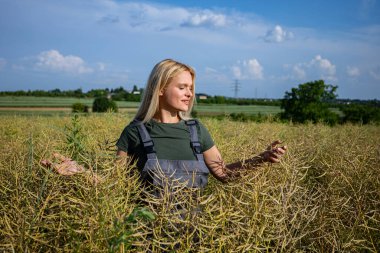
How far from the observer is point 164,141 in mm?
2941

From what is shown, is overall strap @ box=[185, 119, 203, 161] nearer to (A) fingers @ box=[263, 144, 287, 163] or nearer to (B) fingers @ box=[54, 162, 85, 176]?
(A) fingers @ box=[263, 144, 287, 163]

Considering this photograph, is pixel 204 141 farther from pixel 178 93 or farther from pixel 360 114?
pixel 360 114

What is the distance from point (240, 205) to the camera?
1630 mm

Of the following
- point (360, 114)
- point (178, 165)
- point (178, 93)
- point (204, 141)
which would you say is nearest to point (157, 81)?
point (178, 93)

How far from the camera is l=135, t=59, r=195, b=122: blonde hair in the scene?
3.06m

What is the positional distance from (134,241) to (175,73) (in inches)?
74.2

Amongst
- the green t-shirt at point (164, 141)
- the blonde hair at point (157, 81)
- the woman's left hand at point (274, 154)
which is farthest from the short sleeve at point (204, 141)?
the woman's left hand at point (274, 154)

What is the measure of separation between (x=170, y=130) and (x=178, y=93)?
0.31 meters

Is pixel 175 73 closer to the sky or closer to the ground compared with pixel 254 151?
closer to the sky

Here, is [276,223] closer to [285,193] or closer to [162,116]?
[285,193]

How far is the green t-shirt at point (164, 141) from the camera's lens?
9.37 ft

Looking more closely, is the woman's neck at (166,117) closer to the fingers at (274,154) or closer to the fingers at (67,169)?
the fingers at (274,154)

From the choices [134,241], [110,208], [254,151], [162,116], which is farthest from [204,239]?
[162,116]

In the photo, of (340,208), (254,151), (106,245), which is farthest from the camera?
(254,151)
